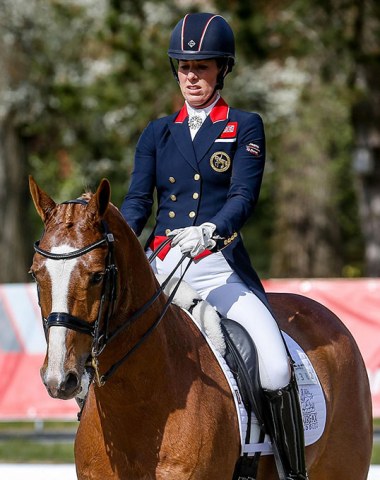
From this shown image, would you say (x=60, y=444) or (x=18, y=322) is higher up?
A: (x=18, y=322)

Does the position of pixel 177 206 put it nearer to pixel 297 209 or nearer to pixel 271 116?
pixel 271 116

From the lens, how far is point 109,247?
4781 mm

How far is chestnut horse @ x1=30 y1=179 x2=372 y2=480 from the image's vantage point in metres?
4.56

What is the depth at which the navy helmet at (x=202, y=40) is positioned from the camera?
5.85 m

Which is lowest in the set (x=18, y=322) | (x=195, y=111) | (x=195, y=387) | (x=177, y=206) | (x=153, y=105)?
(x=18, y=322)

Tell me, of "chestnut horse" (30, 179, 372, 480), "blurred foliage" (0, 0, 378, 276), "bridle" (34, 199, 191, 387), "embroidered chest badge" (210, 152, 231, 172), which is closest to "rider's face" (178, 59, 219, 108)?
"embroidered chest badge" (210, 152, 231, 172)

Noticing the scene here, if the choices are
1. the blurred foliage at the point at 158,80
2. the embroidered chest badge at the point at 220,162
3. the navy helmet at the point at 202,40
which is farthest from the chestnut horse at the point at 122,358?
the blurred foliage at the point at 158,80

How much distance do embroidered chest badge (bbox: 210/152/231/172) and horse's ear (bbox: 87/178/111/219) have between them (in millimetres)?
1114

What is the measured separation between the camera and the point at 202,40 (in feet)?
19.2

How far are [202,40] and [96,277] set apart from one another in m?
1.80

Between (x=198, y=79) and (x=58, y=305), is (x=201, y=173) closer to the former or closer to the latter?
(x=198, y=79)

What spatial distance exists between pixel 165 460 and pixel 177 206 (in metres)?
1.45

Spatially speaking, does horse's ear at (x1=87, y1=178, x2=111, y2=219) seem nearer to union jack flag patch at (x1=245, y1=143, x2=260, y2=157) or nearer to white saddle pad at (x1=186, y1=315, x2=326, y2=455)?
union jack flag patch at (x1=245, y1=143, x2=260, y2=157)

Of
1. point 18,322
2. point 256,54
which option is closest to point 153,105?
point 256,54
